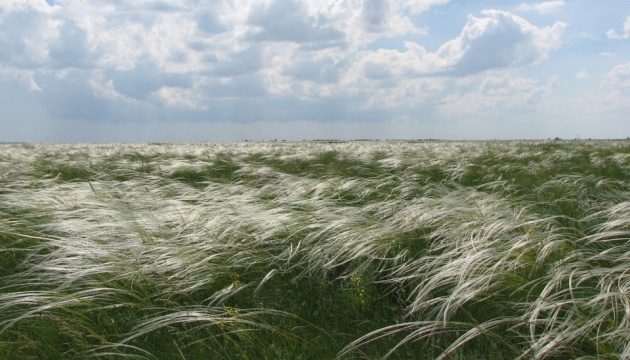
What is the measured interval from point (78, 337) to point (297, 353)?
1079 mm

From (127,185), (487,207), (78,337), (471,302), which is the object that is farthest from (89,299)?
(127,185)

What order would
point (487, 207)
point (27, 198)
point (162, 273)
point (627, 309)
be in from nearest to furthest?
point (627, 309)
point (162, 273)
point (487, 207)
point (27, 198)

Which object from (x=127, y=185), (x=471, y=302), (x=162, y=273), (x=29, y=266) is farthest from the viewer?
(x=127, y=185)

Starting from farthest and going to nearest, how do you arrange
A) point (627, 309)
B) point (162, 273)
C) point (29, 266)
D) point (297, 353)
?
point (29, 266) < point (162, 273) < point (297, 353) < point (627, 309)

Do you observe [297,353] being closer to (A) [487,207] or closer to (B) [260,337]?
(B) [260,337]

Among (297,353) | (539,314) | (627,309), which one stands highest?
(627,309)

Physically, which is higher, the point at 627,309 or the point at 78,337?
the point at 627,309

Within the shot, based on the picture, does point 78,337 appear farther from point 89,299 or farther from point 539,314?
point 539,314

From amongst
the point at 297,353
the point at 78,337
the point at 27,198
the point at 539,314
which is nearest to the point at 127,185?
the point at 27,198

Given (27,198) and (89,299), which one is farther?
(27,198)

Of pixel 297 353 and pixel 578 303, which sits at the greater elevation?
pixel 578 303

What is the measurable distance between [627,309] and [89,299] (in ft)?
8.81

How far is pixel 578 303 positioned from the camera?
223 centimetres

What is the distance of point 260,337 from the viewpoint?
2.28 meters
